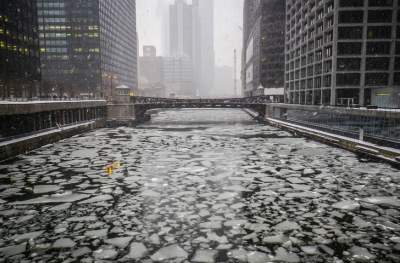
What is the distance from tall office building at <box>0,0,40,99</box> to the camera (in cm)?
7325

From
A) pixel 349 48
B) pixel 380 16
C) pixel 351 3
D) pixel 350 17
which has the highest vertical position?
pixel 351 3

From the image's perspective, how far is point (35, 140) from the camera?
26234 mm

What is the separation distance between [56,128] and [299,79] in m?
59.7

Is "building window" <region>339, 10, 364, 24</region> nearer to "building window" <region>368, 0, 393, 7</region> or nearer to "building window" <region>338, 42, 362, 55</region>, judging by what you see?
"building window" <region>368, 0, 393, 7</region>

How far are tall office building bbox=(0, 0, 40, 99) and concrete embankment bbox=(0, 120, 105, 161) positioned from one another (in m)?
42.9

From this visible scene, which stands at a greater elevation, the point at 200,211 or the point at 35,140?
the point at 35,140

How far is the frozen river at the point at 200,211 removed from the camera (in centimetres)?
798

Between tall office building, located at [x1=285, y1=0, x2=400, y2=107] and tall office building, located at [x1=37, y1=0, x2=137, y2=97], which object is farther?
tall office building, located at [x1=37, y1=0, x2=137, y2=97]

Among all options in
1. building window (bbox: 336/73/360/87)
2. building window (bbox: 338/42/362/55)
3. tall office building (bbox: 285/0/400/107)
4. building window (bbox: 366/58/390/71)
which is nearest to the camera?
tall office building (bbox: 285/0/400/107)

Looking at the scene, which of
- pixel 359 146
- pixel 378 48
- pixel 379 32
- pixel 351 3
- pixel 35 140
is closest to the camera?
pixel 359 146

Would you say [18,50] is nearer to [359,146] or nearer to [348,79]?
[348,79]

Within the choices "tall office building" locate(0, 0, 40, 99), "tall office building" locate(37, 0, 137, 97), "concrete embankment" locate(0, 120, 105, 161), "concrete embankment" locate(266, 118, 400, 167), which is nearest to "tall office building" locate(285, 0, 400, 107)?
"concrete embankment" locate(266, 118, 400, 167)

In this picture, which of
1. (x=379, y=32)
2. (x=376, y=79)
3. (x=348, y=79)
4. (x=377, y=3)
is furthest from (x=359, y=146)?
(x=377, y=3)

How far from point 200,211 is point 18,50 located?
277 ft
